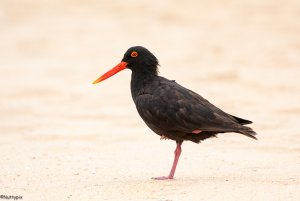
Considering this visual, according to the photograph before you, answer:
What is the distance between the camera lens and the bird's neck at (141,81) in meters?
10.4

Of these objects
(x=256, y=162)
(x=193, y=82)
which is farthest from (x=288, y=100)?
(x=256, y=162)

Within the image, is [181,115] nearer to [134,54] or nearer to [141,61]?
[141,61]

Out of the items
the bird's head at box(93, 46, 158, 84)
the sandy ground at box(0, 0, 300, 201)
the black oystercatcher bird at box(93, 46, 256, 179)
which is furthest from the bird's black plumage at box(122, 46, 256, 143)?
the sandy ground at box(0, 0, 300, 201)

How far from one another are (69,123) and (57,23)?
35.1 ft

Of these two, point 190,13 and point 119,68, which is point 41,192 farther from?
point 190,13

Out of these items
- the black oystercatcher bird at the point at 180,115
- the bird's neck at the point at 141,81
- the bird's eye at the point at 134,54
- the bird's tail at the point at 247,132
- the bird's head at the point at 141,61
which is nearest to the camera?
the bird's tail at the point at 247,132

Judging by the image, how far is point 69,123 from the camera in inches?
613

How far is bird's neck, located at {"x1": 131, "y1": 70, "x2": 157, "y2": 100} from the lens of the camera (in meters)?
10.4

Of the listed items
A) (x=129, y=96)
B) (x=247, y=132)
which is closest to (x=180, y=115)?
(x=247, y=132)

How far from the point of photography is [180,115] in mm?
9742

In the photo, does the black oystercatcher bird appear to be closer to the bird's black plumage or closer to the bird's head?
the bird's black plumage

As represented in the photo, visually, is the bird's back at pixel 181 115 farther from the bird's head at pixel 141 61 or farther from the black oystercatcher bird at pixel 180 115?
the bird's head at pixel 141 61

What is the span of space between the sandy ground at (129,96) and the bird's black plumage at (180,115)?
2.14ft

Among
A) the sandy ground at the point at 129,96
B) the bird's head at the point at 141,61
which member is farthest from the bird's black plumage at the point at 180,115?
the sandy ground at the point at 129,96
